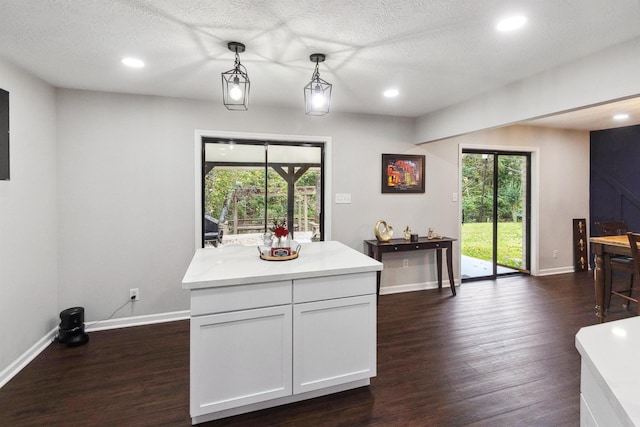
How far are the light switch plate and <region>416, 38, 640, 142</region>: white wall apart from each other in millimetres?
1420

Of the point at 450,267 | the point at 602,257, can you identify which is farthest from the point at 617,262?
the point at 450,267

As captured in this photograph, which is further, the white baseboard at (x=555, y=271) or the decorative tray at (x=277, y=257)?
the white baseboard at (x=555, y=271)

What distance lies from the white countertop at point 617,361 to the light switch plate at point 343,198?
10.2ft

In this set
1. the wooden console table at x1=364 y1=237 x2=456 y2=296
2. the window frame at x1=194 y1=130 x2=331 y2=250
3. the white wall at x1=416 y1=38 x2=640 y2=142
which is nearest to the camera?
the white wall at x1=416 y1=38 x2=640 y2=142

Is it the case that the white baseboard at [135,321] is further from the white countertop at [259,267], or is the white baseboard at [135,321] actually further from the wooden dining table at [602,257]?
the wooden dining table at [602,257]

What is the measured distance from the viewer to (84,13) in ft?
5.86

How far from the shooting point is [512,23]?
1878 millimetres

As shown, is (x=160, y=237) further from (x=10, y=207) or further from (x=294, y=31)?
(x=294, y=31)

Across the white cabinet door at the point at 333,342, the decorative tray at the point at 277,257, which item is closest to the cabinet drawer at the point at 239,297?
the white cabinet door at the point at 333,342

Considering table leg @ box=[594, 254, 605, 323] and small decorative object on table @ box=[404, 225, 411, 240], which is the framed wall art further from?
table leg @ box=[594, 254, 605, 323]

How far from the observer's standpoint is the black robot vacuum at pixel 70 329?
9.27 feet

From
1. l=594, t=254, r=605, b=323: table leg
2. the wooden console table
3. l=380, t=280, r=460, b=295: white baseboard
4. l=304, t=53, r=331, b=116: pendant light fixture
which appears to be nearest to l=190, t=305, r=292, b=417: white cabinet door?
l=304, t=53, r=331, b=116: pendant light fixture

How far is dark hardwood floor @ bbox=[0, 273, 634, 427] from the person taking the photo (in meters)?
1.92

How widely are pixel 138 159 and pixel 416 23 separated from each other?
9.39ft
